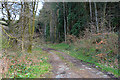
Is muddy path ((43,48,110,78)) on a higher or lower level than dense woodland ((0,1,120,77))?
lower

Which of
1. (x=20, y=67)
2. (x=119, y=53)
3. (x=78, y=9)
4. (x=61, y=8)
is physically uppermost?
(x=61, y=8)

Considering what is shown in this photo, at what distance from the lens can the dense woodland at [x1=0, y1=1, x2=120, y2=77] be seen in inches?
264

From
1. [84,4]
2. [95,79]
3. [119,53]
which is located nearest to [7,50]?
[95,79]

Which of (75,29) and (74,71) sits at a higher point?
(75,29)

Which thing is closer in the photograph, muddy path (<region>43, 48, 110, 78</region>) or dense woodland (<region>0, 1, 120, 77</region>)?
muddy path (<region>43, 48, 110, 78</region>)

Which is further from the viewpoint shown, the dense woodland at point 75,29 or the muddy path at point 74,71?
the dense woodland at point 75,29

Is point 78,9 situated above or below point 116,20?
above

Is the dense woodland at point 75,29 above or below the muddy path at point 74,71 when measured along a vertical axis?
above

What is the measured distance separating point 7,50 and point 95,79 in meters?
5.40

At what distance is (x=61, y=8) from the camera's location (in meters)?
26.9

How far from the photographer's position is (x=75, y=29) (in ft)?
62.0

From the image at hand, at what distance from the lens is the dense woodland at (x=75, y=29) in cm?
670

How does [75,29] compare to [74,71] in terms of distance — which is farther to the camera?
[75,29]

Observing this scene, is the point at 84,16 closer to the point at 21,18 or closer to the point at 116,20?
the point at 116,20
